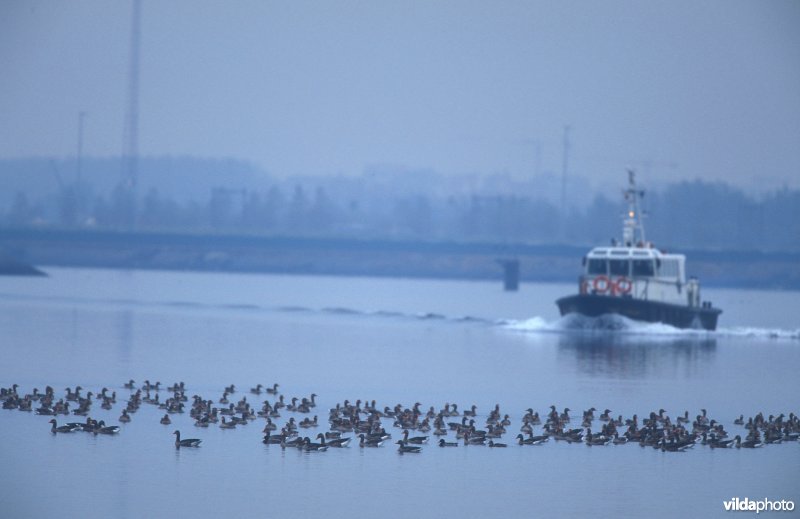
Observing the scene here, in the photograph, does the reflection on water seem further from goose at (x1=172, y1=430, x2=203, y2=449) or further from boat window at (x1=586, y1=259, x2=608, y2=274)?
goose at (x1=172, y1=430, x2=203, y2=449)

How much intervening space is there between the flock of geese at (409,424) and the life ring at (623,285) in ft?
131

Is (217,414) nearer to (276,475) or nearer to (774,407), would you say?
(276,475)

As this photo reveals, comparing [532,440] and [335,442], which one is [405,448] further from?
[532,440]

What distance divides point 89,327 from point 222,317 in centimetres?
1883

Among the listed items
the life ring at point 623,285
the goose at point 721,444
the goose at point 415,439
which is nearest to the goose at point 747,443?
the goose at point 721,444

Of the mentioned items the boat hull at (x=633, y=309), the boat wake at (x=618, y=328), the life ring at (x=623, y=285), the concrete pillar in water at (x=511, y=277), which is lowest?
the boat wake at (x=618, y=328)

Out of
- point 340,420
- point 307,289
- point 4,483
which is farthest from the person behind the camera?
point 307,289

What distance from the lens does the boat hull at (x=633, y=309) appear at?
94375 mm

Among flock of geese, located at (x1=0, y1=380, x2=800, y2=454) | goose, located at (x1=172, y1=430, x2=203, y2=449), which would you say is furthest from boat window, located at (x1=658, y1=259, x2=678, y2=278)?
goose, located at (x1=172, y1=430, x2=203, y2=449)

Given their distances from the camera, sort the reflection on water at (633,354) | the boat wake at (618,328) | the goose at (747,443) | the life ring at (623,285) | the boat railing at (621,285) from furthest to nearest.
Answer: the boat wake at (618,328)
the boat railing at (621,285)
the life ring at (623,285)
the reflection on water at (633,354)
the goose at (747,443)

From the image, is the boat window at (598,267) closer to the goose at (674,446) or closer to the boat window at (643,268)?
the boat window at (643,268)

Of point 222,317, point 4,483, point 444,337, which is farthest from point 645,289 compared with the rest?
point 4,483

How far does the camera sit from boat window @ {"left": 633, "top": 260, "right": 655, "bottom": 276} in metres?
93.9

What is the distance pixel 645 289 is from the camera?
94438mm
